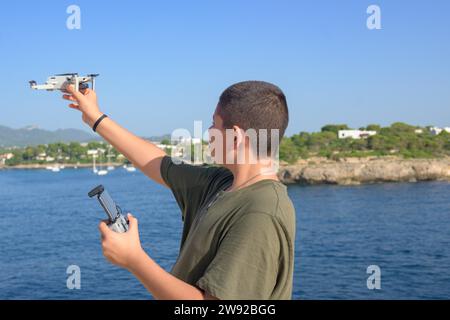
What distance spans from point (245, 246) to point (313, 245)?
33068 millimetres

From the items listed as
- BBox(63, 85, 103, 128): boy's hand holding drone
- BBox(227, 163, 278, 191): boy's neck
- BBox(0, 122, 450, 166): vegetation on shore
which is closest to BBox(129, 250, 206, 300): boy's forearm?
BBox(227, 163, 278, 191): boy's neck

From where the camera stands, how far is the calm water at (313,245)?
2492 centimetres

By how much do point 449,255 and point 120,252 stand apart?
1240 inches

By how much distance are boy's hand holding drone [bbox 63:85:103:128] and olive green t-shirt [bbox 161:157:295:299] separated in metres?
0.66

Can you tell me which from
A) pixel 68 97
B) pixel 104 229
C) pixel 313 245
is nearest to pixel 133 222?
pixel 104 229

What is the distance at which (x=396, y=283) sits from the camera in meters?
25.3

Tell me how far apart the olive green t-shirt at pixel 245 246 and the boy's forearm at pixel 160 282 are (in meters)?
0.03

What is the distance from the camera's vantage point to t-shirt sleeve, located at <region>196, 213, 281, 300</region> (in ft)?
3.97

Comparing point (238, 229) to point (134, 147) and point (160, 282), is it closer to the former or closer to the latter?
point (160, 282)

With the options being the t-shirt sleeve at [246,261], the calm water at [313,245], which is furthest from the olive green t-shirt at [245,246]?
the calm water at [313,245]

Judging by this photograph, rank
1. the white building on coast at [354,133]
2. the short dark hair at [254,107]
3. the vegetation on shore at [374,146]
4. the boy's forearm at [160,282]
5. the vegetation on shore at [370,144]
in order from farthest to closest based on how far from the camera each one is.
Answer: the white building on coast at [354,133], the vegetation on shore at [370,144], the vegetation on shore at [374,146], the short dark hair at [254,107], the boy's forearm at [160,282]

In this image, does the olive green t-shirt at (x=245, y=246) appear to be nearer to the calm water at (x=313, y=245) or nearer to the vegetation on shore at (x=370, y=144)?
the calm water at (x=313, y=245)

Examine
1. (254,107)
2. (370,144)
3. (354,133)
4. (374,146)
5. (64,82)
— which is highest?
(64,82)

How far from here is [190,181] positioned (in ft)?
5.95
